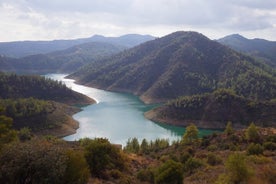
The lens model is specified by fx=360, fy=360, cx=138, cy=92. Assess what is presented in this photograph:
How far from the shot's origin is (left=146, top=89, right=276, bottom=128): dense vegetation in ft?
344

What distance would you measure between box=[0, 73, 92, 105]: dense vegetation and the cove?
8.18 m

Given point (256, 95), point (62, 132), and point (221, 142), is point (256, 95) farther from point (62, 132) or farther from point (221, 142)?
point (221, 142)

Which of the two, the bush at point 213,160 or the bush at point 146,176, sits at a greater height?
the bush at point 213,160

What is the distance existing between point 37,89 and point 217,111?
6950cm

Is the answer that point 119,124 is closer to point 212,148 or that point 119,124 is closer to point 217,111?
point 217,111

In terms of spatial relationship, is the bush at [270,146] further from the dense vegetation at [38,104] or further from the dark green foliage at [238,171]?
the dense vegetation at [38,104]

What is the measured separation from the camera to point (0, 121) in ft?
124

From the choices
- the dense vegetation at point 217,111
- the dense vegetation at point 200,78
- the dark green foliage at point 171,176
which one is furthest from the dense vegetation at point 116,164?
the dense vegetation at point 200,78

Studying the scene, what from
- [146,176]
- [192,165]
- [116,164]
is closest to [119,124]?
[116,164]

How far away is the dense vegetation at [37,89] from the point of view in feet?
425

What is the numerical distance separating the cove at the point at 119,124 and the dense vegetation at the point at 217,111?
15.1 ft

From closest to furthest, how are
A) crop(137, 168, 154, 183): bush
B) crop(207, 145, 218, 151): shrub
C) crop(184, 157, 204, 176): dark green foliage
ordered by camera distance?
1. crop(137, 168, 154, 183): bush
2. crop(184, 157, 204, 176): dark green foliage
3. crop(207, 145, 218, 151): shrub

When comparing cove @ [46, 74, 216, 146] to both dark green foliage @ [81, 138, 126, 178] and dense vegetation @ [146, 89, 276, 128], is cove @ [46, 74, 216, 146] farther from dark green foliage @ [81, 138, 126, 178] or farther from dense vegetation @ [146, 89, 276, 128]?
dark green foliage @ [81, 138, 126, 178]

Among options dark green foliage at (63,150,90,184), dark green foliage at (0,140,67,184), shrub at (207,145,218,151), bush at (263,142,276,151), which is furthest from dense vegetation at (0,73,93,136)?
dark green foliage at (0,140,67,184)
